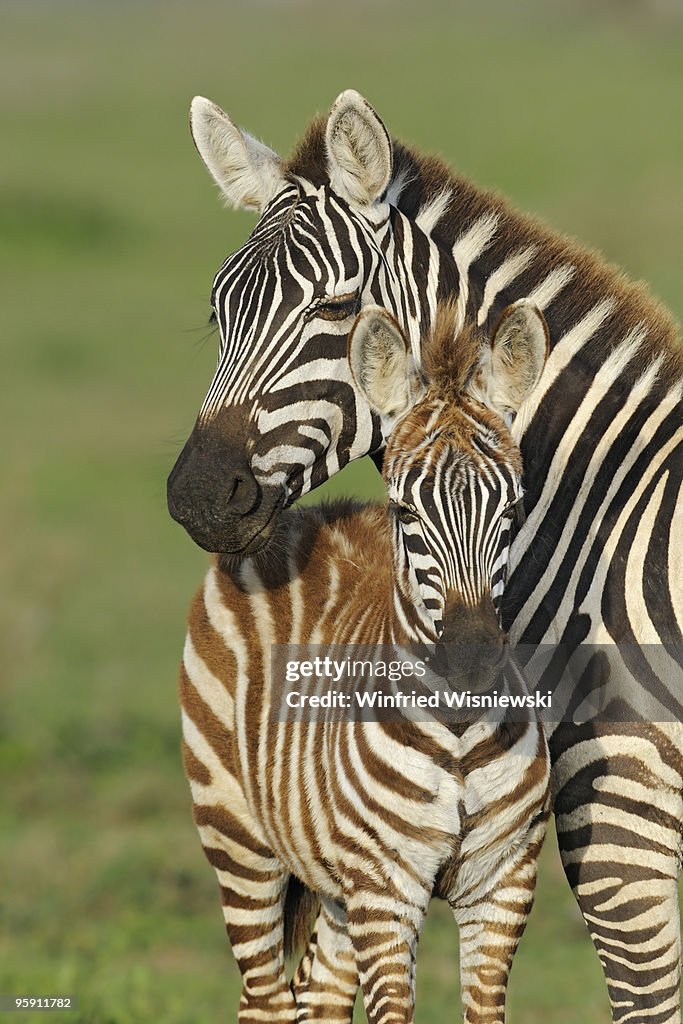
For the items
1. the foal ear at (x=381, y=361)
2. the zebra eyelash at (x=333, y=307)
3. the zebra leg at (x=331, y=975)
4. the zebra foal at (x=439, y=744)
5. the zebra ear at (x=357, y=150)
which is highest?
the zebra ear at (x=357, y=150)

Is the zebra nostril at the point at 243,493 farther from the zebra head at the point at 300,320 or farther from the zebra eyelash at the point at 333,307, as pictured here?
the zebra eyelash at the point at 333,307

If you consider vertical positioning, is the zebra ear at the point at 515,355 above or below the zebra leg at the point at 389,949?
above

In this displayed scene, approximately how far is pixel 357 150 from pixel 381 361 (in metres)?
0.92

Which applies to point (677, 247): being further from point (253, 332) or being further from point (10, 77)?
point (10, 77)

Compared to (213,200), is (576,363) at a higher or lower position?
lower

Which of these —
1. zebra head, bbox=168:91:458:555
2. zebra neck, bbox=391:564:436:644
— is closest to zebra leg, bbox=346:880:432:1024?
zebra neck, bbox=391:564:436:644

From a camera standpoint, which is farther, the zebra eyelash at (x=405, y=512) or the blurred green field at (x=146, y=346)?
the blurred green field at (x=146, y=346)

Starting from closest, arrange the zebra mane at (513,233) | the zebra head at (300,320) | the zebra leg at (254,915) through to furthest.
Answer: the zebra head at (300,320)
the zebra mane at (513,233)
the zebra leg at (254,915)

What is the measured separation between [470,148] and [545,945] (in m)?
36.2

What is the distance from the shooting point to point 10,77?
59.5 meters

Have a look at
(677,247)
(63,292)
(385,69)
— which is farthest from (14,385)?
(385,69)

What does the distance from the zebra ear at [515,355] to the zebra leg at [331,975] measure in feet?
7.37

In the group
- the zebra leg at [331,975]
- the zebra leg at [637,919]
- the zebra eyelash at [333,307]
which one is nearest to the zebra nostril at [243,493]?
the zebra eyelash at [333,307]

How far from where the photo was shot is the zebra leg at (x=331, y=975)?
5512mm
